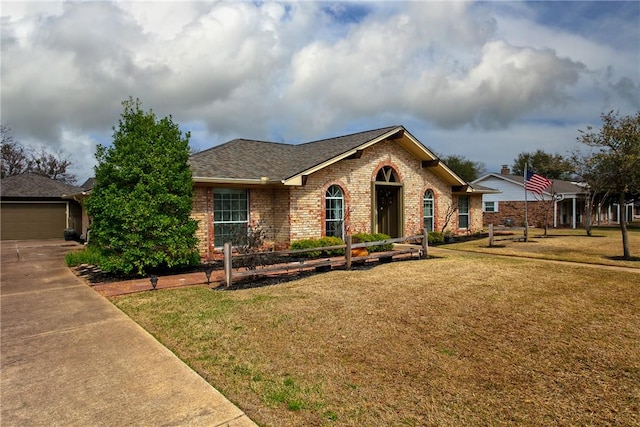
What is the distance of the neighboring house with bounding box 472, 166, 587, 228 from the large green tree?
28.9m

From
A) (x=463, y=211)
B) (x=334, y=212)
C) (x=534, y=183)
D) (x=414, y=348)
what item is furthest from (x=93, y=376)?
(x=534, y=183)

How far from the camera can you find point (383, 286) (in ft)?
30.1

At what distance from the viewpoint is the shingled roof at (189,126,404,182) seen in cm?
1417

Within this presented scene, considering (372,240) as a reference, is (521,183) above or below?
above

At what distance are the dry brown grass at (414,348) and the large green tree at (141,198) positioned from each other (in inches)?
82.3

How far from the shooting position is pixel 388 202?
63.8 feet

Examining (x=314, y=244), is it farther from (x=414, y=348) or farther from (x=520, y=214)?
(x=520, y=214)

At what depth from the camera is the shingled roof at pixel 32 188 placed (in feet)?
86.3

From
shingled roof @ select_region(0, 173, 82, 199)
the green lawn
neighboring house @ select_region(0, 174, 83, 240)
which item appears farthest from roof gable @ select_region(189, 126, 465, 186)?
shingled roof @ select_region(0, 173, 82, 199)

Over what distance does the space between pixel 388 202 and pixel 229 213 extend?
827 centimetres

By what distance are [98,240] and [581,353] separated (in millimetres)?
10666

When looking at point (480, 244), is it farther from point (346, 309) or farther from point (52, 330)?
point (52, 330)

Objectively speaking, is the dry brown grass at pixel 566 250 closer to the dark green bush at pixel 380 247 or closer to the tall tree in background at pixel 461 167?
the dark green bush at pixel 380 247

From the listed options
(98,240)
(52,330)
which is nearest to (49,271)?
(98,240)
